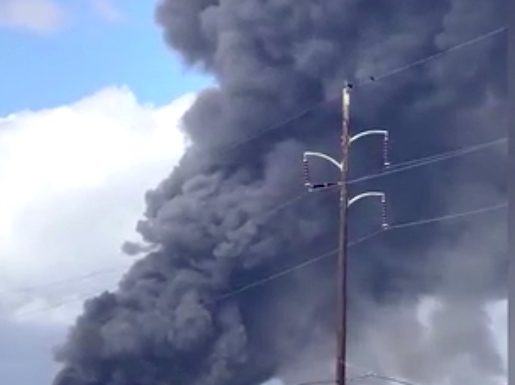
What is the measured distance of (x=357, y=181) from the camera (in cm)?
4969

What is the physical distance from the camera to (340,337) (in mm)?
27688

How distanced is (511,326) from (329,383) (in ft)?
105

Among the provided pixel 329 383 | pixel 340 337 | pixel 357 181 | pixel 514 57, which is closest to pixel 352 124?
pixel 357 181

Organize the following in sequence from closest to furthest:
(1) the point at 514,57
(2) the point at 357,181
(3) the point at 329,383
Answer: (1) the point at 514,57 < (3) the point at 329,383 < (2) the point at 357,181

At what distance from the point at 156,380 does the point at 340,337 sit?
73.0 feet

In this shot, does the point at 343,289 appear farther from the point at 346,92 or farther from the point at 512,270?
the point at 512,270

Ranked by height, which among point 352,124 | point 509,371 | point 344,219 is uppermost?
point 352,124

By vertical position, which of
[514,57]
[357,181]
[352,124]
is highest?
[352,124]

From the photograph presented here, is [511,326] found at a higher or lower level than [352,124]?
lower

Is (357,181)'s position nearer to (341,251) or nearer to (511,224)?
(341,251)

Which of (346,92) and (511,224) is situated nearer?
(511,224)

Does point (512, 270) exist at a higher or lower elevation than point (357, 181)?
lower

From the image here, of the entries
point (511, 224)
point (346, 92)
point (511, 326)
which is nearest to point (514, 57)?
point (511, 224)

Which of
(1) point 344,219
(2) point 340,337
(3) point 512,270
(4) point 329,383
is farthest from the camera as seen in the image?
(4) point 329,383
